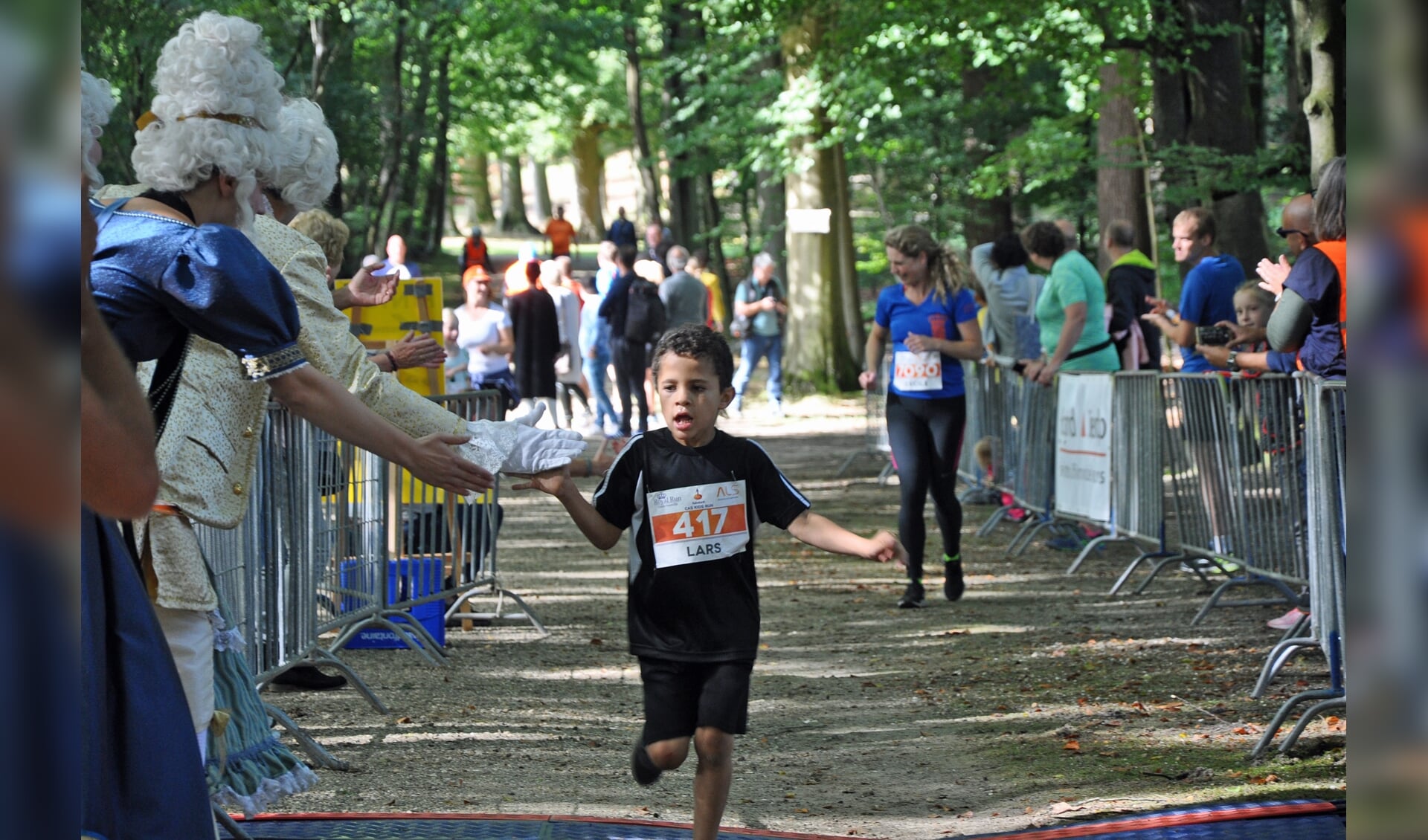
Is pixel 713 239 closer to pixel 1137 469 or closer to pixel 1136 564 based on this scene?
pixel 1137 469

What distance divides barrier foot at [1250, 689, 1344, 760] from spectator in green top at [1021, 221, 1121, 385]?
5.50 meters

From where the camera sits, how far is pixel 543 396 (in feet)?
60.0

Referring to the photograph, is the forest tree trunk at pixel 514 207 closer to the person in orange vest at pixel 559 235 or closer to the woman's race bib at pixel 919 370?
the person in orange vest at pixel 559 235

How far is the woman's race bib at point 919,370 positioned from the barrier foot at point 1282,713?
11.8ft

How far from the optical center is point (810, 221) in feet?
71.9

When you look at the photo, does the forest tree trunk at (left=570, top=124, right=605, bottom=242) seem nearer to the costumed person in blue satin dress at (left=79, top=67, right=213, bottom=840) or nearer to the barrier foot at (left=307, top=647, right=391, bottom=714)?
the barrier foot at (left=307, top=647, right=391, bottom=714)

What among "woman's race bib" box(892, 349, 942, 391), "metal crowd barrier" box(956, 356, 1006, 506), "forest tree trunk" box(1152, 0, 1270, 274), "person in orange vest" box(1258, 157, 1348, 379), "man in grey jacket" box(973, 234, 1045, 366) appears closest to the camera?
"person in orange vest" box(1258, 157, 1348, 379)

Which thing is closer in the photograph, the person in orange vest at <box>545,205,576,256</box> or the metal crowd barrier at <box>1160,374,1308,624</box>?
the metal crowd barrier at <box>1160,374,1308,624</box>

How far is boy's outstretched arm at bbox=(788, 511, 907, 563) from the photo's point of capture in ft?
14.9

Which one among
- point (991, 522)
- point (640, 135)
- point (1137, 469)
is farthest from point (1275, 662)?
point (640, 135)

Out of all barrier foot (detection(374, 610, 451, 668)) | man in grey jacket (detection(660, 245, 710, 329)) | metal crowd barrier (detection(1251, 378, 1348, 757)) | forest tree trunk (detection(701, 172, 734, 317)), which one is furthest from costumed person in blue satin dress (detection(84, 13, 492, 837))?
forest tree trunk (detection(701, 172, 734, 317))
